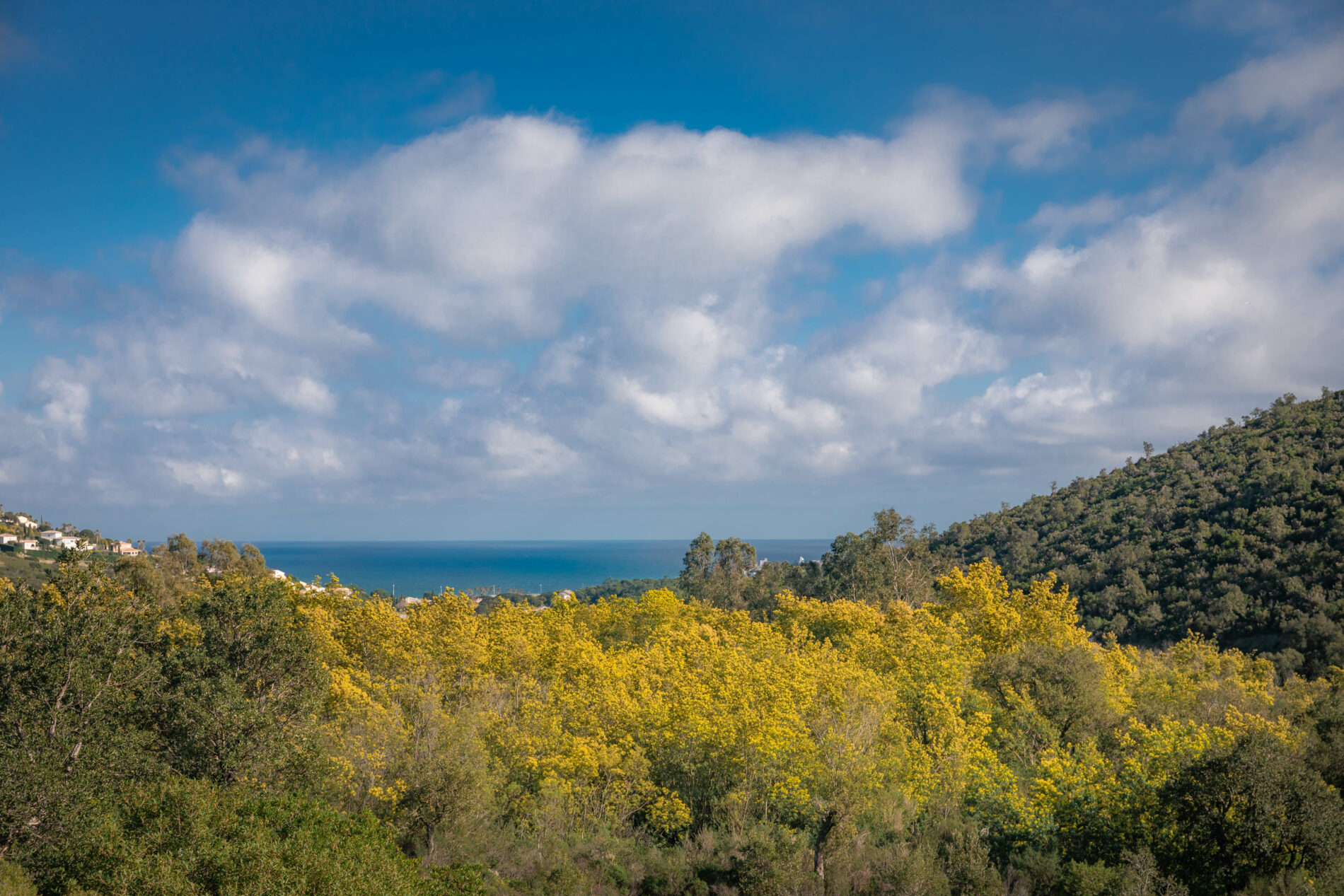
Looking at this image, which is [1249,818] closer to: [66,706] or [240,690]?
[240,690]

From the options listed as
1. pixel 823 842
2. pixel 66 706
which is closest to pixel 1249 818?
pixel 823 842

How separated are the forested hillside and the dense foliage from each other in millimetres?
31108

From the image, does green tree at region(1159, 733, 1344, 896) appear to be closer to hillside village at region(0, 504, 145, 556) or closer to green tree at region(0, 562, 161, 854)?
green tree at region(0, 562, 161, 854)

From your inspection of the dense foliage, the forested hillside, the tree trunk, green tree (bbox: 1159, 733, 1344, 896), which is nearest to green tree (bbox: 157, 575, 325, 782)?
the dense foliage

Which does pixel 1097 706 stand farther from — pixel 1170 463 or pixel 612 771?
pixel 1170 463

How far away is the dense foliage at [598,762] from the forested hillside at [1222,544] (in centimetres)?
3111

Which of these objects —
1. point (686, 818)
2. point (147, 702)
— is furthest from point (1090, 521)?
point (147, 702)

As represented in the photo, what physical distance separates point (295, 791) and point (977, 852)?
76.1 feet

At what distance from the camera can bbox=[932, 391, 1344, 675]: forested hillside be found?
6425cm

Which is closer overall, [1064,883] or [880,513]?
[1064,883]

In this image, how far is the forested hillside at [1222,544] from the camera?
64.2 m

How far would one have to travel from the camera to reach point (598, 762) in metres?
27.4

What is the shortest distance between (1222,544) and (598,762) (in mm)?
79377

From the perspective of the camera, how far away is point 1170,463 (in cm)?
11262
